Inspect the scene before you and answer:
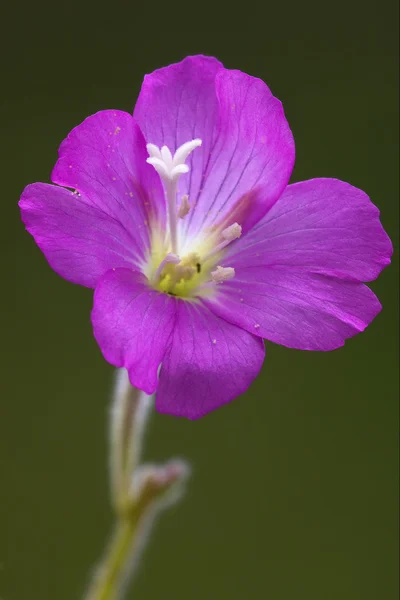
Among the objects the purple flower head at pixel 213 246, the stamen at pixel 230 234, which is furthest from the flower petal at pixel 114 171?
the stamen at pixel 230 234

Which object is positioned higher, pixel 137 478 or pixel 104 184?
pixel 104 184

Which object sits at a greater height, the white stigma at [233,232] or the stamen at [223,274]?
the white stigma at [233,232]

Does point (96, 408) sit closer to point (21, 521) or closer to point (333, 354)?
point (21, 521)

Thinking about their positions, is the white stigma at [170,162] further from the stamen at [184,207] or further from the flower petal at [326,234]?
the flower petal at [326,234]

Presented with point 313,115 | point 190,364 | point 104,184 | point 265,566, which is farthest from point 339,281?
point 313,115

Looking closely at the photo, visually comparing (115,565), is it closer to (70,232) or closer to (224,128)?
(70,232)

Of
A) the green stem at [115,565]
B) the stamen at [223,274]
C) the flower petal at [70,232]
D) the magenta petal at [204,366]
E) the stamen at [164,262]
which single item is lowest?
the green stem at [115,565]

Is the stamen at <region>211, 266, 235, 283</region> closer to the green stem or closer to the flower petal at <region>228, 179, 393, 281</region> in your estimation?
the flower petal at <region>228, 179, 393, 281</region>
